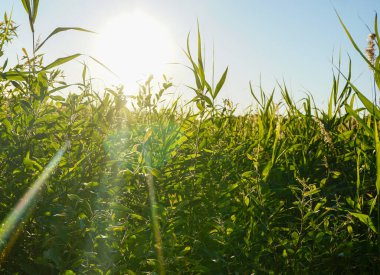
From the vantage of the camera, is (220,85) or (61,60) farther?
(220,85)

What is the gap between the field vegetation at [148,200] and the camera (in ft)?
4.58

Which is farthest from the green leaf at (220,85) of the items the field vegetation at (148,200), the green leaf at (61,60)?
the green leaf at (61,60)

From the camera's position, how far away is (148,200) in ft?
5.58

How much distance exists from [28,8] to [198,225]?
1.12 metres

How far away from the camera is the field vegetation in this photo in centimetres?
140

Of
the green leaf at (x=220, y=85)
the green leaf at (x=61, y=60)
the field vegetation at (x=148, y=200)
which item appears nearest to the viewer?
the field vegetation at (x=148, y=200)

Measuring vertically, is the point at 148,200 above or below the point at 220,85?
below

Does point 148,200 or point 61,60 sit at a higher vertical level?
point 61,60

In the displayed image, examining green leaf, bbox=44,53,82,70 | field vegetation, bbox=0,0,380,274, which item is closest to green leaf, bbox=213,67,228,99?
field vegetation, bbox=0,0,380,274

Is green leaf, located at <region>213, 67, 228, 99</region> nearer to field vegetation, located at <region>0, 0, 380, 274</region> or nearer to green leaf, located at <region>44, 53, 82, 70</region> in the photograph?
field vegetation, located at <region>0, 0, 380, 274</region>

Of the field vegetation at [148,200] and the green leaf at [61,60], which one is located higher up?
the green leaf at [61,60]

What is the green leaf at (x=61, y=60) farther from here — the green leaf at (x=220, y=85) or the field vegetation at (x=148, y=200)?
the green leaf at (x=220, y=85)

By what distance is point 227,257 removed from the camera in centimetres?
157

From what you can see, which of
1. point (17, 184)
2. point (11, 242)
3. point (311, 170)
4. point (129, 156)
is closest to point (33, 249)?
point (11, 242)
